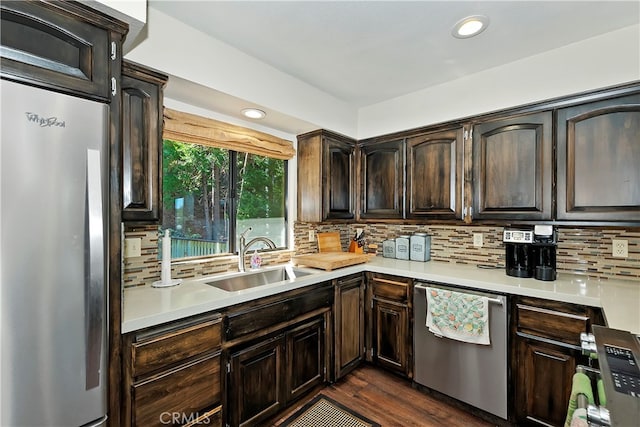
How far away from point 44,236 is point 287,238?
1.95m

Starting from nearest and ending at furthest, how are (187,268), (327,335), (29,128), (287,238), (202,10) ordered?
1. (29,128)
2. (202,10)
3. (187,268)
4. (327,335)
5. (287,238)

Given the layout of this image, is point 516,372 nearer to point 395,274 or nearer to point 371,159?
point 395,274

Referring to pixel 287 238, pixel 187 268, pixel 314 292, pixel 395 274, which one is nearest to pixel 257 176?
pixel 287 238

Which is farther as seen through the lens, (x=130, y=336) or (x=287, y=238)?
(x=287, y=238)

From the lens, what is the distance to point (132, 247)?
1.88 meters

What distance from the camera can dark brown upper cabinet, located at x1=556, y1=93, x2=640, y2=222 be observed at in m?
1.75

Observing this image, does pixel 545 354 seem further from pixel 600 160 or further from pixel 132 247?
pixel 132 247

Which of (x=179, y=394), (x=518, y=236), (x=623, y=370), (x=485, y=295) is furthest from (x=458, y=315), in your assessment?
(x=179, y=394)

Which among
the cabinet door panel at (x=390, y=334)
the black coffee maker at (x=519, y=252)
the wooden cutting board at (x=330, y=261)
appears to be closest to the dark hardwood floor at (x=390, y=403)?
the cabinet door panel at (x=390, y=334)

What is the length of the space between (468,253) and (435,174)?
0.80 m

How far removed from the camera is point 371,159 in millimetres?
3010

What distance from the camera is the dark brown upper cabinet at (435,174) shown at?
2.42 meters

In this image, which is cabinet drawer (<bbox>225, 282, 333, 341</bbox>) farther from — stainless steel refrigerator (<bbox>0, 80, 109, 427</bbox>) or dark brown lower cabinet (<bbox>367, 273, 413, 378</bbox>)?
stainless steel refrigerator (<bbox>0, 80, 109, 427</bbox>)

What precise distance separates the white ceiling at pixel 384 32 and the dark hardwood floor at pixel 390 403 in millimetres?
2313
